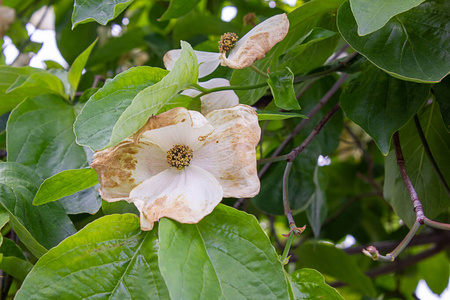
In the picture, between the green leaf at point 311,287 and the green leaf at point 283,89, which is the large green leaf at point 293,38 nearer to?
the green leaf at point 283,89

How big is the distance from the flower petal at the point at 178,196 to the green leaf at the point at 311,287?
0.34 feet

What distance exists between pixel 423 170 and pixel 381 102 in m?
0.12

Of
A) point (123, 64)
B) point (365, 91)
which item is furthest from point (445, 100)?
point (123, 64)

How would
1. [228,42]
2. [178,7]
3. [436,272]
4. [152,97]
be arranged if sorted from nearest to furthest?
[152,97], [228,42], [178,7], [436,272]

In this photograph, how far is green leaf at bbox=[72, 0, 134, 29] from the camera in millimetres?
355

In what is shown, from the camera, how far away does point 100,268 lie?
320 mm

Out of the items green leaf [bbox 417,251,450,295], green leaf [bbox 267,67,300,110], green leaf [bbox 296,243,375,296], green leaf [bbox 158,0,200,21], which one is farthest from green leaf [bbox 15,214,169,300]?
green leaf [bbox 417,251,450,295]

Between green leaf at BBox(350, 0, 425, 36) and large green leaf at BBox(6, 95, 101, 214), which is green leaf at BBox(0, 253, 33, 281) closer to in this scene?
large green leaf at BBox(6, 95, 101, 214)

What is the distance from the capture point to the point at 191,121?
315 mm

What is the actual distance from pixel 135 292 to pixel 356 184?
86 cm

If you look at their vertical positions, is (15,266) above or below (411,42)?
below

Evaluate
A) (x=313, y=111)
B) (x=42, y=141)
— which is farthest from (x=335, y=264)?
(x=42, y=141)

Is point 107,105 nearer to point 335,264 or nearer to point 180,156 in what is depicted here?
point 180,156

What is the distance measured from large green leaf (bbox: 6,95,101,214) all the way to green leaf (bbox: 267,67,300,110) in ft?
0.66
